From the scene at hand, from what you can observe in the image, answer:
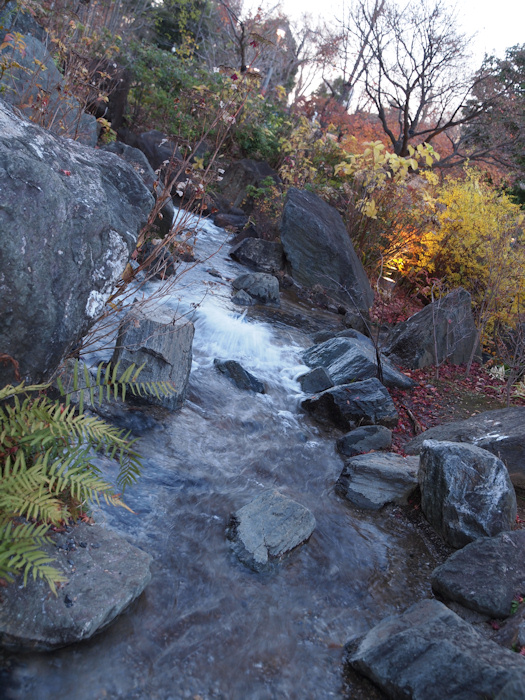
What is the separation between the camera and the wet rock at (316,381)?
5547 mm

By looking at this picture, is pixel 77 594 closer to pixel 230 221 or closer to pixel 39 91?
pixel 39 91

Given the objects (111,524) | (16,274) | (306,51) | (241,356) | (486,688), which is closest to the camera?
(486,688)

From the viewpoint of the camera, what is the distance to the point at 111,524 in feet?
9.18

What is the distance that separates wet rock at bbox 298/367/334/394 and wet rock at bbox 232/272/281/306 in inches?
96.7

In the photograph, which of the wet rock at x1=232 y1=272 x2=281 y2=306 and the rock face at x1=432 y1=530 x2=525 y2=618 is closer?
the rock face at x1=432 y1=530 x2=525 y2=618

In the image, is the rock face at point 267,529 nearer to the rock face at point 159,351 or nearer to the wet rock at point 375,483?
the wet rock at point 375,483

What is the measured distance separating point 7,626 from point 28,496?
0.51 metres

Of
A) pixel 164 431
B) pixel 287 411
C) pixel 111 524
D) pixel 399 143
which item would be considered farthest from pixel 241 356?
pixel 399 143

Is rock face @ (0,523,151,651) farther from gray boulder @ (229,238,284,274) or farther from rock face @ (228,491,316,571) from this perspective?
gray boulder @ (229,238,284,274)

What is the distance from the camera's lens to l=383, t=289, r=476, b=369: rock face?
265 inches

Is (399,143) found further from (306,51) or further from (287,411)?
(306,51)

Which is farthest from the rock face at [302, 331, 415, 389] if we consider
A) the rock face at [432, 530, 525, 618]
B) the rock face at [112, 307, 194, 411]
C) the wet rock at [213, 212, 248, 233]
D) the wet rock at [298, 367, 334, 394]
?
the wet rock at [213, 212, 248, 233]

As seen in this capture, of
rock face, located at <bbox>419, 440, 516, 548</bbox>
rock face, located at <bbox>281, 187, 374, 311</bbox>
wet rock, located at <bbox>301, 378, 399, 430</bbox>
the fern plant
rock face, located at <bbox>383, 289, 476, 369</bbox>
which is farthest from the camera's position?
rock face, located at <bbox>281, 187, 374, 311</bbox>

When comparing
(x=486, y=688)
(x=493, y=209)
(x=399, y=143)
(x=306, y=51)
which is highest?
(x=306, y=51)
